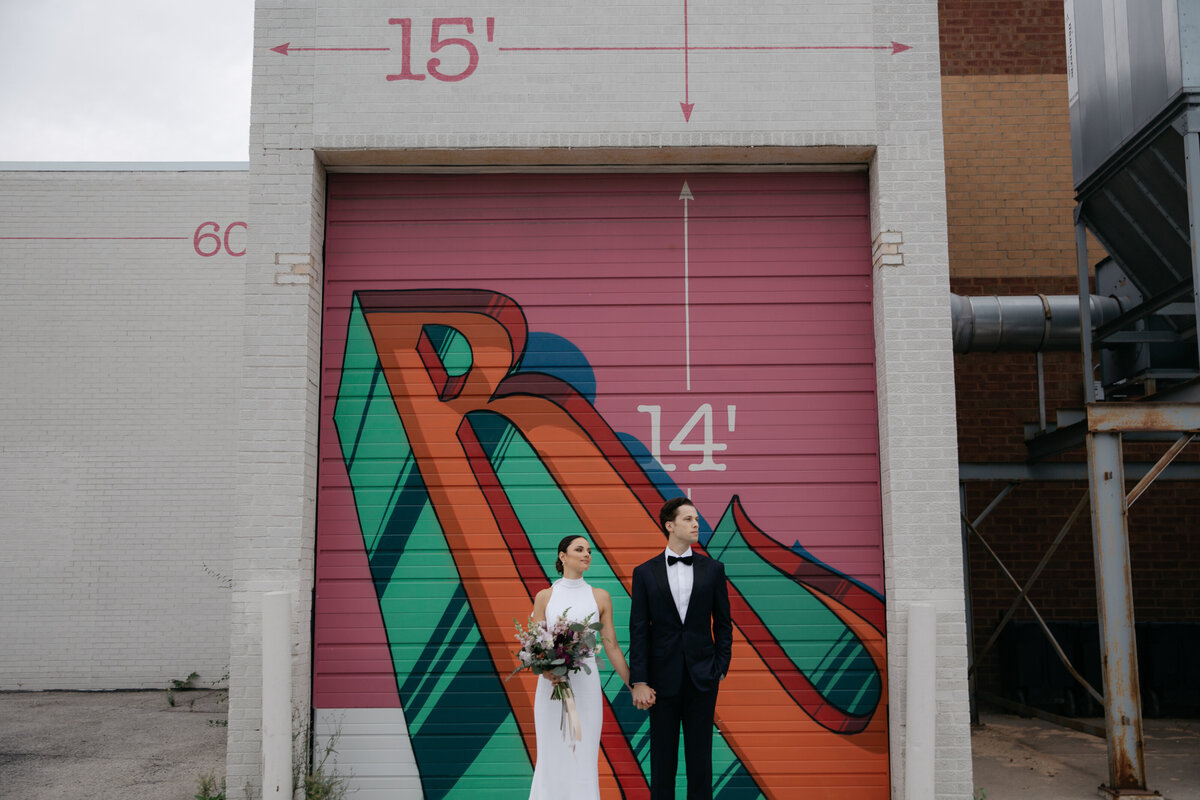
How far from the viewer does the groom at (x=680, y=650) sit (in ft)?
18.0

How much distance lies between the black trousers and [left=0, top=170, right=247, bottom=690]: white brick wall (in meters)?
9.06

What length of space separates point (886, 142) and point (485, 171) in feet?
10.0

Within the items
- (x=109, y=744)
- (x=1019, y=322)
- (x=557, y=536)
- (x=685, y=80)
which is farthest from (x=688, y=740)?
(x=1019, y=322)

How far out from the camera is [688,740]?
5.57m

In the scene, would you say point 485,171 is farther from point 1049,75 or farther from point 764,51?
point 1049,75

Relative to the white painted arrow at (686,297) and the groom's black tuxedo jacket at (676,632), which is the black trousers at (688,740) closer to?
the groom's black tuxedo jacket at (676,632)

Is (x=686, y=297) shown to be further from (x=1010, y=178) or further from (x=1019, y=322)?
Answer: (x=1010, y=178)

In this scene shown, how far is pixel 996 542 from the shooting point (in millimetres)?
11875

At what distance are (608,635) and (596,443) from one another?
173 cm

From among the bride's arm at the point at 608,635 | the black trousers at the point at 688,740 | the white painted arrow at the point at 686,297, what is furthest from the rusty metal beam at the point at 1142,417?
the bride's arm at the point at 608,635

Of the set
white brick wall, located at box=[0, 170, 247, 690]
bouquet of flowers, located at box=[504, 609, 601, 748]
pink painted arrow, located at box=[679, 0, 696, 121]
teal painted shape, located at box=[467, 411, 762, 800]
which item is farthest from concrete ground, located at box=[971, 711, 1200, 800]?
white brick wall, located at box=[0, 170, 247, 690]

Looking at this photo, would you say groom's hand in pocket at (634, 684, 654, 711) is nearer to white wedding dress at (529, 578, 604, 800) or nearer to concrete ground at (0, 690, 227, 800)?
white wedding dress at (529, 578, 604, 800)

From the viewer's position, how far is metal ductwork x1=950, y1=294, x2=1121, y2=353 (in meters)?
10.6

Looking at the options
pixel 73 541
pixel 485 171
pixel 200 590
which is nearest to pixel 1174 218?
pixel 485 171
